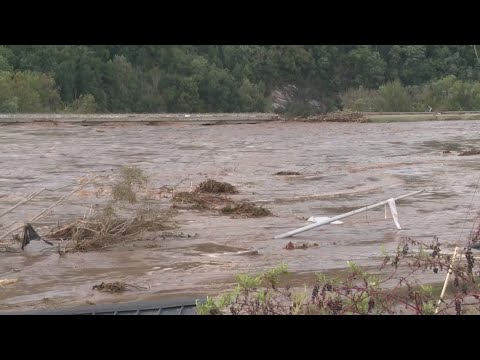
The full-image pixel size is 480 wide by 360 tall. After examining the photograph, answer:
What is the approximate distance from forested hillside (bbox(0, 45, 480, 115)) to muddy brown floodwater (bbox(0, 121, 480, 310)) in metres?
17.8

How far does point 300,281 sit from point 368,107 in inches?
1819

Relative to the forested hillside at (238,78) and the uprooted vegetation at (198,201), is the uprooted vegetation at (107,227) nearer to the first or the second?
the uprooted vegetation at (198,201)

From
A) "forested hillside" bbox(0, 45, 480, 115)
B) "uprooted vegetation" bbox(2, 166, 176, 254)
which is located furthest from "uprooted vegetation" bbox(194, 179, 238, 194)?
"forested hillside" bbox(0, 45, 480, 115)

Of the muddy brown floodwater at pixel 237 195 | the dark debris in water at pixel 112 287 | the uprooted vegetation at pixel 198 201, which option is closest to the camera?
the dark debris in water at pixel 112 287

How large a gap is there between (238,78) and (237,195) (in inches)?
1742

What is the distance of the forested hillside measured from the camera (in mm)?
53594

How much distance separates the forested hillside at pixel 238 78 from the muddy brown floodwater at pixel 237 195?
17764mm

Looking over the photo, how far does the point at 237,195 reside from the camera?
55.1 ft

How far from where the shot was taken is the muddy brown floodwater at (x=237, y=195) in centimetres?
999

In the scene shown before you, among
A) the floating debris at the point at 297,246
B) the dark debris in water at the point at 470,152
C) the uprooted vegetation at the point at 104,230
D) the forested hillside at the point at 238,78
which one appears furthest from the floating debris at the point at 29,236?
the forested hillside at the point at 238,78

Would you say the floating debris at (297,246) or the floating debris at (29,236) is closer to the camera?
the floating debris at (29,236)

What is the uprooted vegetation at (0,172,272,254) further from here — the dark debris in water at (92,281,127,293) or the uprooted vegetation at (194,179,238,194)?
the dark debris in water at (92,281,127,293)
